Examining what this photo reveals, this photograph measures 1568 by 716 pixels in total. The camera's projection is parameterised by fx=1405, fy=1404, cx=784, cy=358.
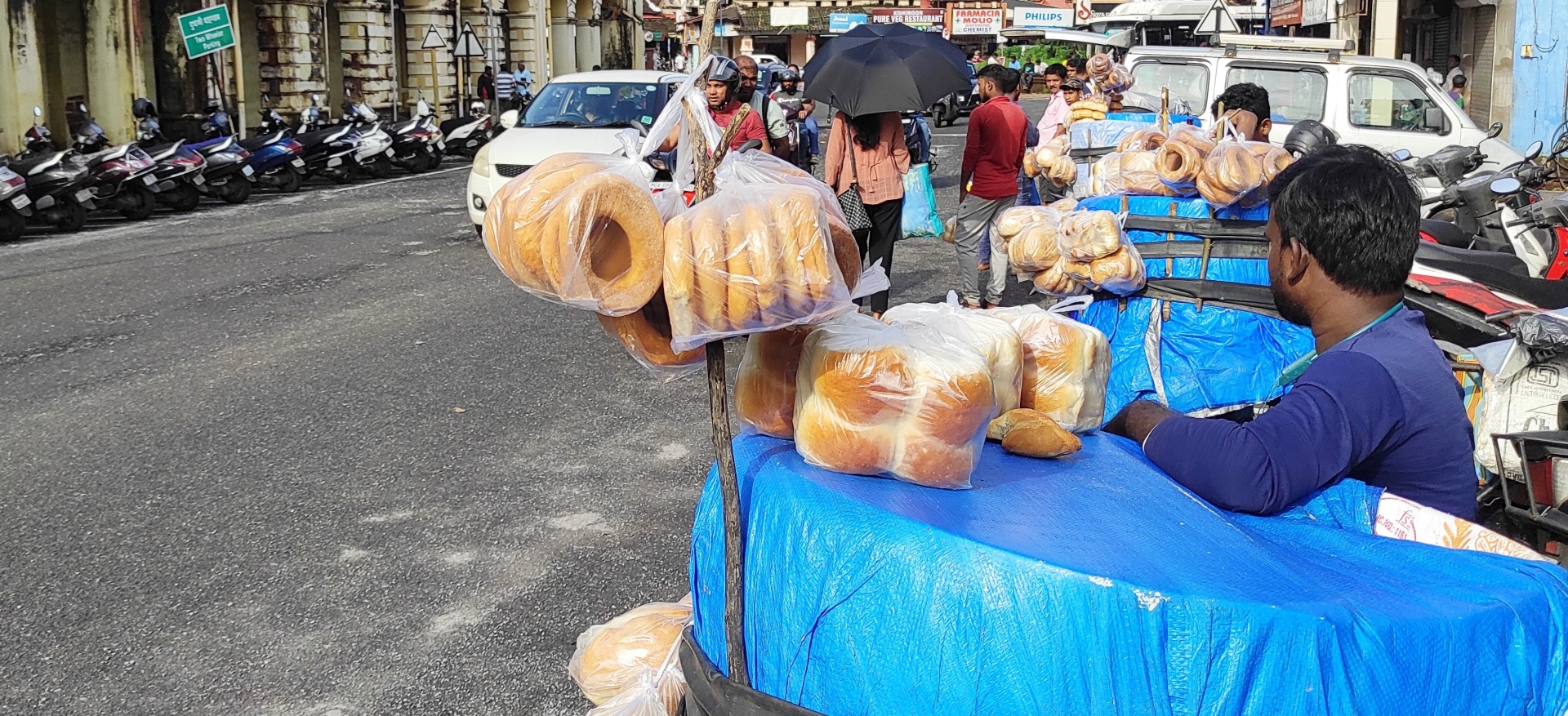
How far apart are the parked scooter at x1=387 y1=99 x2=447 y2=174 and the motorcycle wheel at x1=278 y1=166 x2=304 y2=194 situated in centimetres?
253

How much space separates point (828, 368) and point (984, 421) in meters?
0.25

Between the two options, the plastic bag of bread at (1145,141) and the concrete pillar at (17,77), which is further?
the concrete pillar at (17,77)

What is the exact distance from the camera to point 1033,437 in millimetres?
2283

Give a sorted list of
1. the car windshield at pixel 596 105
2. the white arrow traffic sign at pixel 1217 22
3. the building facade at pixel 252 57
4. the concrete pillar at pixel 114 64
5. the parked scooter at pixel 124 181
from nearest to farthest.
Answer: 1. the car windshield at pixel 596 105
2. the parked scooter at pixel 124 181
3. the white arrow traffic sign at pixel 1217 22
4. the building facade at pixel 252 57
5. the concrete pillar at pixel 114 64

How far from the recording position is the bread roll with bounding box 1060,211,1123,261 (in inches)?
206

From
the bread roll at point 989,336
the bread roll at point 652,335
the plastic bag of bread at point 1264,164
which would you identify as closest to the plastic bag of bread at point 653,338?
the bread roll at point 652,335

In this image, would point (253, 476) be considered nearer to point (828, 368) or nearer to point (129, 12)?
point (828, 368)

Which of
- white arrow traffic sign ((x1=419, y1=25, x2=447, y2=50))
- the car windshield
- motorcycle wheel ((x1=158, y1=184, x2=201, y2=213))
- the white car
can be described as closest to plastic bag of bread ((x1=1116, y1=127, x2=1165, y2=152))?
the white car

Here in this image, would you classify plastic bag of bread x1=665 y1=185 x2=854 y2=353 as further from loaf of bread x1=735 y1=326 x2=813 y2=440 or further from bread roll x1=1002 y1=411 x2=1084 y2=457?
bread roll x1=1002 y1=411 x2=1084 y2=457

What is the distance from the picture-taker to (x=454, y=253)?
1212 cm

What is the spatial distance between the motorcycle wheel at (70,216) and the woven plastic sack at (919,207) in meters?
9.22

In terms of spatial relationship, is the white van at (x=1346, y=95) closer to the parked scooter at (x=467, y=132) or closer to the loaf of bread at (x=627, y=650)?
the loaf of bread at (x=627, y=650)

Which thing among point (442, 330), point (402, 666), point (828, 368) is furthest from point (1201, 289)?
point (442, 330)

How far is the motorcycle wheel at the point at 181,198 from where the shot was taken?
16.0 metres
